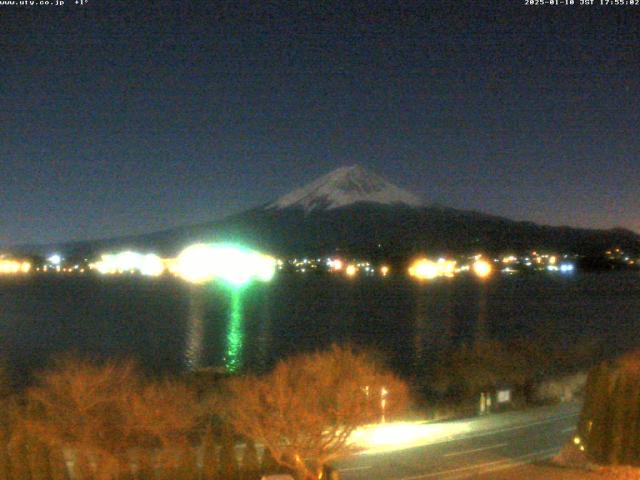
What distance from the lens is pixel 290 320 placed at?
3756cm

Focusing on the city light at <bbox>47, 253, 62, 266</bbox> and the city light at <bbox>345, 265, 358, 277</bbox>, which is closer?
the city light at <bbox>345, 265, 358, 277</bbox>

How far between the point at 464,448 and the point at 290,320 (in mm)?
27006

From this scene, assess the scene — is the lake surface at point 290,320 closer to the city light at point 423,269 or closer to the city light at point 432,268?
the city light at point 423,269

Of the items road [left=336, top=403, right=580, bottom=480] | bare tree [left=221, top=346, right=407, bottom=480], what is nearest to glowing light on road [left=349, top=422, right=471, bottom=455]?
road [left=336, top=403, right=580, bottom=480]

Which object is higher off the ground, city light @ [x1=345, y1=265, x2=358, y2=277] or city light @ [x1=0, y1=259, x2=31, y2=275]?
city light @ [x1=0, y1=259, x2=31, y2=275]

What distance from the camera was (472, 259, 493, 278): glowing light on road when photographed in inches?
3445

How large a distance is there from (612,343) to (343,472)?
21185 mm

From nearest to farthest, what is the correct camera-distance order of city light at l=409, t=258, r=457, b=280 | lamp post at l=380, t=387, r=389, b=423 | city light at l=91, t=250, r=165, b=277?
1. lamp post at l=380, t=387, r=389, b=423
2. city light at l=409, t=258, r=457, b=280
3. city light at l=91, t=250, r=165, b=277

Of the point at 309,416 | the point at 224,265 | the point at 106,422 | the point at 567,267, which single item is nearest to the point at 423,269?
the point at 567,267

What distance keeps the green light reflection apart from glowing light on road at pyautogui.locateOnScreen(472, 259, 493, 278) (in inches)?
1783


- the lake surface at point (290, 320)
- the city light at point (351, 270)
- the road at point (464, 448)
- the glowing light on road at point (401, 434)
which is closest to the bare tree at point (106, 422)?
the road at point (464, 448)

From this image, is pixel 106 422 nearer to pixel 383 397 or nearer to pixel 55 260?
pixel 383 397

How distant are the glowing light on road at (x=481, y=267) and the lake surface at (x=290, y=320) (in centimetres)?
2298

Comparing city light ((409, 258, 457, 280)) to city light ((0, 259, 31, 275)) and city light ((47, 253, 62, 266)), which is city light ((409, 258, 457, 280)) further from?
city light ((0, 259, 31, 275))
